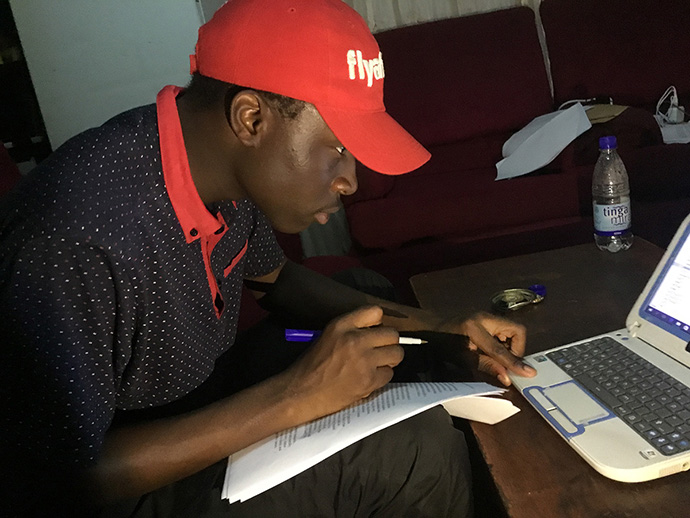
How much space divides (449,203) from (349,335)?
1365 millimetres

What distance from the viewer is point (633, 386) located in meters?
0.71

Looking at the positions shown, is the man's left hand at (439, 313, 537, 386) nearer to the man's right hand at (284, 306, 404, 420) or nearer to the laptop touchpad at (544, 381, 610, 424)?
the laptop touchpad at (544, 381, 610, 424)

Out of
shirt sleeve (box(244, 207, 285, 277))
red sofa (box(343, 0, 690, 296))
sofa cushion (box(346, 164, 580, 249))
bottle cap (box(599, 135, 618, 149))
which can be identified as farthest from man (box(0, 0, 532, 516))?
red sofa (box(343, 0, 690, 296))

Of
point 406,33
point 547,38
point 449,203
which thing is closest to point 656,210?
point 449,203

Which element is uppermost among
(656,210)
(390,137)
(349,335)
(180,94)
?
(180,94)

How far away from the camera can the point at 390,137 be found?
84cm

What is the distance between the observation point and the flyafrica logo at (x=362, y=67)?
0.76 metres

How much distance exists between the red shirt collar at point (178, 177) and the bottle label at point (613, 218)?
87 centimetres

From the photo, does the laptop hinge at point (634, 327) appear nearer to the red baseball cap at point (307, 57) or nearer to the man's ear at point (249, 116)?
the red baseball cap at point (307, 57)

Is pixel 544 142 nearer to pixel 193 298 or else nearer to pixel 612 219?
pixel 612 219

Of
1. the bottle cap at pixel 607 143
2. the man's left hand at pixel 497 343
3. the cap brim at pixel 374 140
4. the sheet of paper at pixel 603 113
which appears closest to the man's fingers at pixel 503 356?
the man's left hand at pixel 497 343

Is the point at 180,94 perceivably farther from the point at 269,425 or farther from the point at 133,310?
the point at 269,425

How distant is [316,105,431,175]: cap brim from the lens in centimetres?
78

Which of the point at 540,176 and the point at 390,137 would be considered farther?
the point at 540,176
